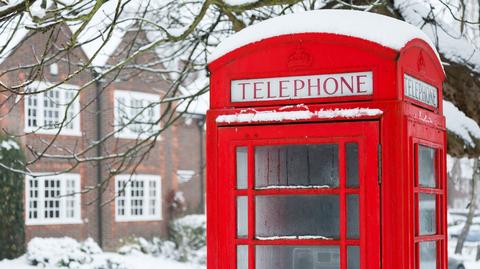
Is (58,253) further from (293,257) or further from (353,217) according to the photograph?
(353,217)

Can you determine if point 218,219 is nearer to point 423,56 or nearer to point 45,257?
point 423,56

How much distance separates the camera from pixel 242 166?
4383 millimetres

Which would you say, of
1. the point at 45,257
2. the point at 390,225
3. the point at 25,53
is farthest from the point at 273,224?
the point at 25,53

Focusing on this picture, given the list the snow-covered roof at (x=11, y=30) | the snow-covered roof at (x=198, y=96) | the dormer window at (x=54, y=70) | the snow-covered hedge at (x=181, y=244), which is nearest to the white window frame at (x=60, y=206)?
the snow-covered hedge at (x=181, y=244)

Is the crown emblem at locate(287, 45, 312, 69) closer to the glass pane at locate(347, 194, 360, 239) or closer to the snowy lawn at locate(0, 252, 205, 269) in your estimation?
the glass pane at locate(347, 194, 360, 239)

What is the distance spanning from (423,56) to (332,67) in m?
0.63

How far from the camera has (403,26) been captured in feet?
14.6

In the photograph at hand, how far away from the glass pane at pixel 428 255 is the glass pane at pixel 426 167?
1.04ft

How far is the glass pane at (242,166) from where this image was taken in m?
4.38

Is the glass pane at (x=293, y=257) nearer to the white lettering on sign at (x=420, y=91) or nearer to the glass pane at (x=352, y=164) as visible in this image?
the glass pane at (x=352, y=164)

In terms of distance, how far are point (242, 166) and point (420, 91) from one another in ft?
3.36

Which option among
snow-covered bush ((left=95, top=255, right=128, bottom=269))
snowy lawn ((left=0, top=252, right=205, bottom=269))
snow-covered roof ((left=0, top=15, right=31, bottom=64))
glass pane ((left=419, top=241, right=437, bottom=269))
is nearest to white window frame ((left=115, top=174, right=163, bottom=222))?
snowy lawn ((left=0, top=252, right=205, bottom=269))

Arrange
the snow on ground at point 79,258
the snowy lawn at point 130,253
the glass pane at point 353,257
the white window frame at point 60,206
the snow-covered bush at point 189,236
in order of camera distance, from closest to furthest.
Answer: the glass pane at point 353,257 < the snow on ground at point 79,258 < the snowy lawn at point 130,253 < the white window frame at point 60,206 < the snow-covered bush at point 189,236

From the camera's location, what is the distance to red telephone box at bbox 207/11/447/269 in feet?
13.5
